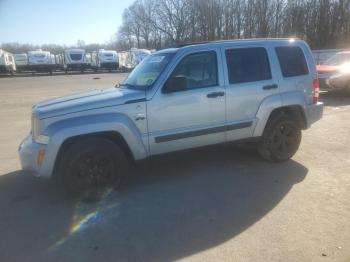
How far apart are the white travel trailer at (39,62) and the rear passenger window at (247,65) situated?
1514 inches

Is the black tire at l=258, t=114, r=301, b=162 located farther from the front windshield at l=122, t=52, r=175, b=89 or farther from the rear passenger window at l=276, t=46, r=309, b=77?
the front windshield at l=122, t=52, r=175, b=89

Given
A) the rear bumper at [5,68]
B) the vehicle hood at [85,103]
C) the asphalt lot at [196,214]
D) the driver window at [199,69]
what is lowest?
the asphalt lot at [196,214]

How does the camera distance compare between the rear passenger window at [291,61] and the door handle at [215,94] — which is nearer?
the door handle at [215,94]

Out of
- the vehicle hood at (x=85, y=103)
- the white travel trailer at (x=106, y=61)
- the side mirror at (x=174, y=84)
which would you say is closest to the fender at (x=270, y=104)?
the side mirror at (x=174, y=84)

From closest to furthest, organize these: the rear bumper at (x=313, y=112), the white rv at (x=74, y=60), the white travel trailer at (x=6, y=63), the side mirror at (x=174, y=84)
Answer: the side mirror at (x=174, y=84) → the rear bumper at (x=313, y=112) → the white travel trailer at (x=6, y=63) → the white rv at (x=74, y=60)

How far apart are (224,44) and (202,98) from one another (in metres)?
0.98

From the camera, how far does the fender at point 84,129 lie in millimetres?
4098

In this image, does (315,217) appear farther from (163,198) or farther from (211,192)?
(163,198)

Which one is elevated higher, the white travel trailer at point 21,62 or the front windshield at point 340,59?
the white travel trailer at point 21,62

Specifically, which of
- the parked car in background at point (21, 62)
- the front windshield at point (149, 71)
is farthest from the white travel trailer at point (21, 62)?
the front windshield at point (149, 71)

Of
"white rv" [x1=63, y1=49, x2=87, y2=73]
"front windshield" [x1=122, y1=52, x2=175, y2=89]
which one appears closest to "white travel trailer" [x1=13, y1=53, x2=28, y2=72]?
"white rv" [x1=63, y1=49, x2=87, y2=73]

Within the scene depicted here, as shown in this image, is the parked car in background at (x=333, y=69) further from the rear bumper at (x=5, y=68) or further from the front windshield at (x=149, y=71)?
the rear bumper at (x=5, y=68)

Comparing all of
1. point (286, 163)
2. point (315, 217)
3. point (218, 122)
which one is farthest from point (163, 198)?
point (286, 163)

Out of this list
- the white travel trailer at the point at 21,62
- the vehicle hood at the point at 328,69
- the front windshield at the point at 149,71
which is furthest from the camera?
the white travel trailer at the point at 21,62
